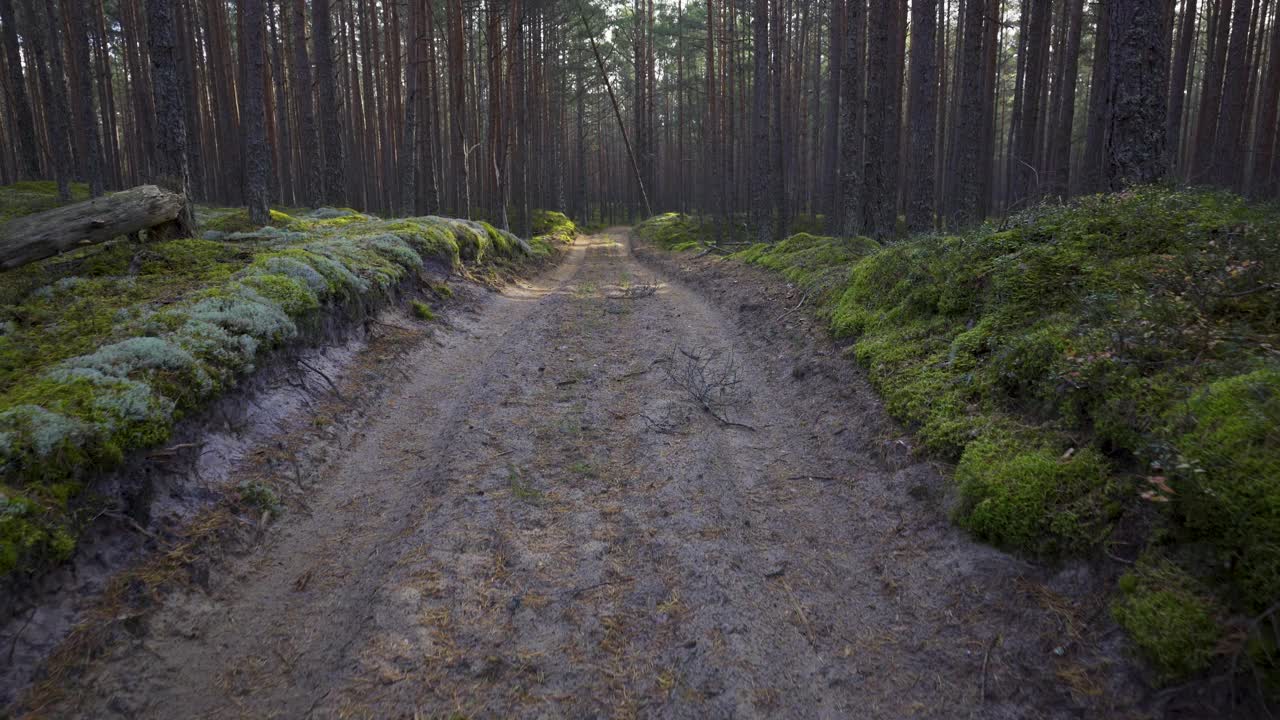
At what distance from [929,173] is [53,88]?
81.3 feet

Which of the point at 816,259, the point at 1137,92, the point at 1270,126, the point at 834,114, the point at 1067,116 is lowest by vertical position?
the point at 816,259

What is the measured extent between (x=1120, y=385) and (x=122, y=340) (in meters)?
6.32

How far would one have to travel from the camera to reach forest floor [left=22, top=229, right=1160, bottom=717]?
8.75 ft

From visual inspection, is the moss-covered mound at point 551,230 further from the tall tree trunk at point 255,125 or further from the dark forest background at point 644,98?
the tall tree trunk at point 255,125

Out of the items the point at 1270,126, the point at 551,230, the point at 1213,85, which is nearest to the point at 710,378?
the point at 1270,126

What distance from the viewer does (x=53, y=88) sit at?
1881 cm

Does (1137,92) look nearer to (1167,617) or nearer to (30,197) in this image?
(1167,617)

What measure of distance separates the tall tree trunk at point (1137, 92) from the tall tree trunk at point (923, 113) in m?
5.60

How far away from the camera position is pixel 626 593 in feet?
11.0

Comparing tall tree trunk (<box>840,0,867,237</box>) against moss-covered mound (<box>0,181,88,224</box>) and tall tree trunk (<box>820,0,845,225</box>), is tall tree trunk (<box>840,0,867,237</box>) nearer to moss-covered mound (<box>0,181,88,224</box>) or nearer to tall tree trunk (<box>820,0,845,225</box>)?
tall tree trunk (<box>820,0,845,225</box>)

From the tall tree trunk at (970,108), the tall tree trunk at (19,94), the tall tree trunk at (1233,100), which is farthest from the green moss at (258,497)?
the tall tree trunk at (19,94)

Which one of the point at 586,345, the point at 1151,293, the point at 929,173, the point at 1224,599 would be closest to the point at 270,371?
the point at 586,345

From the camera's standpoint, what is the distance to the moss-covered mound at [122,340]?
3090 mm

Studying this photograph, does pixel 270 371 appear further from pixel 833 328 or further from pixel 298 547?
pixel 833 328
